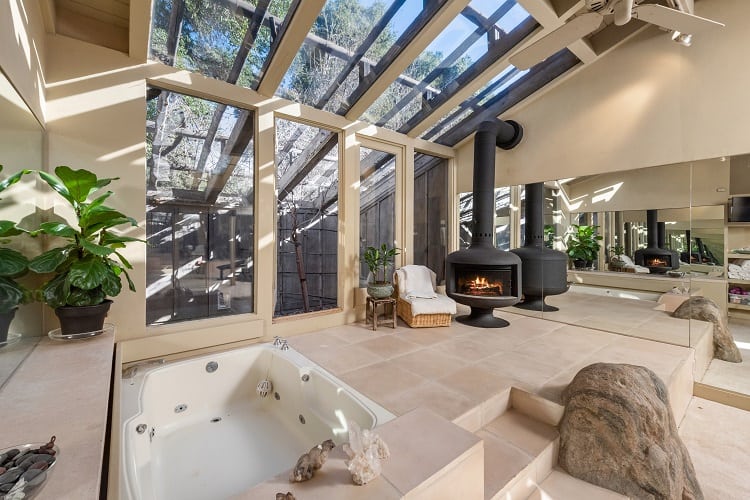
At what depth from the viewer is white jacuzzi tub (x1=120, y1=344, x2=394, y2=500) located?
1.82m

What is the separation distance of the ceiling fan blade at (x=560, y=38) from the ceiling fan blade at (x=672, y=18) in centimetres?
23

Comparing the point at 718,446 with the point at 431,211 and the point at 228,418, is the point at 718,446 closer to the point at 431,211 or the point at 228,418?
the point at 228,418

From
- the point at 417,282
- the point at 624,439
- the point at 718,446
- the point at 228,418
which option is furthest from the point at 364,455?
the point at 417,282

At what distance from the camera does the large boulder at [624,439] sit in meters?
1.60

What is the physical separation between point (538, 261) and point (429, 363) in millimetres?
2252

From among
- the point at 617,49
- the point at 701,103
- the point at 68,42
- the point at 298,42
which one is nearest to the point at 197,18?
the point at 298,42

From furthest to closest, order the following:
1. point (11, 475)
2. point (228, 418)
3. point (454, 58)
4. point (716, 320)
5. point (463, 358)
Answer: point (454, 58)
point (716, 320)
point (463, 358)
point (228, 418)
point (11, 475)

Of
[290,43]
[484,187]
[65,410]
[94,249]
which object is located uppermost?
[290,43]

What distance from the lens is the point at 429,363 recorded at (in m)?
2.64

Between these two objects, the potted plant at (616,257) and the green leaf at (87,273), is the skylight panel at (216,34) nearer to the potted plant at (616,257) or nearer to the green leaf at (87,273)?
the green leaf at (87,273)

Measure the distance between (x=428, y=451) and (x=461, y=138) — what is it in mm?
4452

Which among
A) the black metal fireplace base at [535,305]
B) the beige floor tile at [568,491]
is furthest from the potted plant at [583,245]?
the beige floor tile at [568,491]

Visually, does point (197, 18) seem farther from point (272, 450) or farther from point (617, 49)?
point (617, 49)

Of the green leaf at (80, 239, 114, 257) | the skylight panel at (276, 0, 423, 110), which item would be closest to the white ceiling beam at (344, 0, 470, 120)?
the skylight panel at (276, 0, 423, 110)
